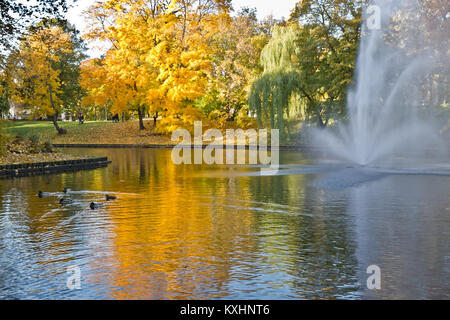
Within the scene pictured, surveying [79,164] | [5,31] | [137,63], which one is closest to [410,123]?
[137,63]

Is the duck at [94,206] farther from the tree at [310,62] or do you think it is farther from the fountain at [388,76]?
the tree at [310,62]

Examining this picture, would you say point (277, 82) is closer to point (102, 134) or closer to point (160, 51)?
point (160, 51)

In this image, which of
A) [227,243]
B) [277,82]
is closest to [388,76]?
[277,82]

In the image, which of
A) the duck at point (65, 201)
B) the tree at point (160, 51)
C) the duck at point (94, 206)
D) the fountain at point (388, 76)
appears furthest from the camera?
the tree at point (160, 51)

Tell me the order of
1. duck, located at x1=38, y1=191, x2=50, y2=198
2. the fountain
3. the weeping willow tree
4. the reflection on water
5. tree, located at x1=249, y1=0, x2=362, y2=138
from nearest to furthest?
the reflection on water, duck, located at x1=38, y1=191, x2=50, y2=198, the fountain, tree, located at x1=249, y1=0, x2=362, y2=138, the weeping willow tree

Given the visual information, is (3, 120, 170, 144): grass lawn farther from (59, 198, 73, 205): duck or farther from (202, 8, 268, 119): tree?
(59, 198, 73, 205): duck

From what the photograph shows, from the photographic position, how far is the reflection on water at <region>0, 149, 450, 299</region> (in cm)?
741

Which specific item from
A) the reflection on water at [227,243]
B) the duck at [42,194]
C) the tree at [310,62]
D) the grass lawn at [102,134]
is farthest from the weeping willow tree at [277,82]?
the duck at [42,194]

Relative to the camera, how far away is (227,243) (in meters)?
10.1

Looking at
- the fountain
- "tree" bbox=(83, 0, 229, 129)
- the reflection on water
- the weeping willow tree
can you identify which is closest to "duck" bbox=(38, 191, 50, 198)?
the reflection on water

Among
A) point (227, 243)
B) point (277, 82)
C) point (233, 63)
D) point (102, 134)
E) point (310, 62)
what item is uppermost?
point (233, 63)

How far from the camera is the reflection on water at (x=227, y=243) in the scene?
7.41 metres

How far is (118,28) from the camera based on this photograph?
5819cm
